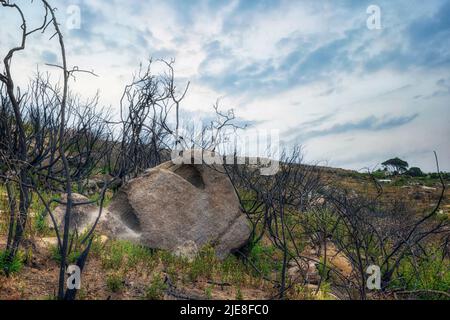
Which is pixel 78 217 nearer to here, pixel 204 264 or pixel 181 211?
pixel 181 211

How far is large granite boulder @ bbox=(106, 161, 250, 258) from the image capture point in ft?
25.2

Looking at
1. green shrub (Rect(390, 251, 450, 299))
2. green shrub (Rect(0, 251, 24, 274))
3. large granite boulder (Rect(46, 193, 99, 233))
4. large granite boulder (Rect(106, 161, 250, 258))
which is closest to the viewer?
green shrub (Rect(0, 251, 24, 274))

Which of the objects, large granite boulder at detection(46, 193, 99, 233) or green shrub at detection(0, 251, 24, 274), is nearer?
green shrub at detection(0, 251, 24, 274)

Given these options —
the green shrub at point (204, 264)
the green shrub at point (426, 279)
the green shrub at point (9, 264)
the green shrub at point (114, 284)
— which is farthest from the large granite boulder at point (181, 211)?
the green shrub at point (426, 279)

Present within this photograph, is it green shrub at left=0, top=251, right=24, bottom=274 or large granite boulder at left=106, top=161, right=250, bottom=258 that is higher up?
large granite boulder at left=106, top=161, right=250, bottom=258

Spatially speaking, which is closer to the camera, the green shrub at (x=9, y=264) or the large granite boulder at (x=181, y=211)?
the green shrub at (x=9, y=264)

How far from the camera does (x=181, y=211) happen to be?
26.2 feet

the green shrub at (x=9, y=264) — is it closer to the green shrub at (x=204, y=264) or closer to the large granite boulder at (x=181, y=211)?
the green shrub at (x=204, y=264)

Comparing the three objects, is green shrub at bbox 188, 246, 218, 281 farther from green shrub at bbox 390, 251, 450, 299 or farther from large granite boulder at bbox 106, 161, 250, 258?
green shrub at bbox 390, 251, 450, 299

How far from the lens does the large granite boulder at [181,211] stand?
25.2 feet

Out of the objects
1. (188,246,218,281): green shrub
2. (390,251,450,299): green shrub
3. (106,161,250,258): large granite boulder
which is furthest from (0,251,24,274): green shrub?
(390,251,450,299): green shrub

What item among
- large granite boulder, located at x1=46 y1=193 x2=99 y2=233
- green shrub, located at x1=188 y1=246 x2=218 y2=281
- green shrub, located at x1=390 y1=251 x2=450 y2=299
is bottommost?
green shrub, located at x1=390 y1=251 x2=450 y2=299

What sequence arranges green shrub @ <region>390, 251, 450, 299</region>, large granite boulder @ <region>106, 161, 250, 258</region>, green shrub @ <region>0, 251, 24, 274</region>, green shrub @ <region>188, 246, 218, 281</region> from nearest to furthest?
green shrub @ <region>0, 251, 24, 274</region>, green shrub @ <region>188, 246, 218, 281</region>, green shrub @ <region>390, 251, 450, 299</region>, large granite boulder @ <region>106, 161, 250, 258</region>
